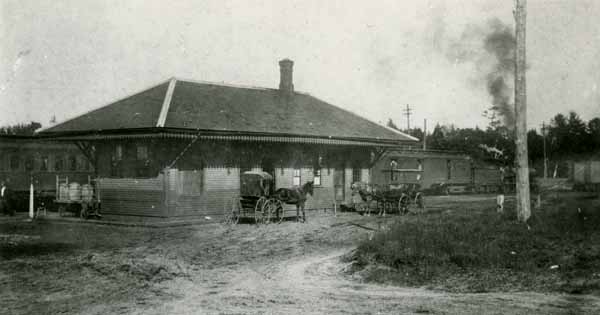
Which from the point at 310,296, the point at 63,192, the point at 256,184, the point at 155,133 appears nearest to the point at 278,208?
the point at 256,184

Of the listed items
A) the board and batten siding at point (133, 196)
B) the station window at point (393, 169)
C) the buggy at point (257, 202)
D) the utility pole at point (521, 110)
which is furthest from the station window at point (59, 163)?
the utility pole at point (521, 110)

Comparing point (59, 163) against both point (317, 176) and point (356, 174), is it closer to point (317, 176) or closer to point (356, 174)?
point (317, 176)

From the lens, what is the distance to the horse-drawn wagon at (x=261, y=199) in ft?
64.0

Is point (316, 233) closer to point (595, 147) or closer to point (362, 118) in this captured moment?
point (362, 118)

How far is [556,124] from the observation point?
6600 centimetres

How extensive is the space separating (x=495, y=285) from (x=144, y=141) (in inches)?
584

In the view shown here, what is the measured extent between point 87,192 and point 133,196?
8.42ft

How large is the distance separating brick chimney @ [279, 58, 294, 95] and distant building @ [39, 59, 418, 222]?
1.53 metres

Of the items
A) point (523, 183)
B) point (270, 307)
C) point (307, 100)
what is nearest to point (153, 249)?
point (270, 307)

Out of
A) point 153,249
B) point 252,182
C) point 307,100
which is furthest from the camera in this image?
point 307,100

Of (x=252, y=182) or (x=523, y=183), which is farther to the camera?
(x=252, y=182)

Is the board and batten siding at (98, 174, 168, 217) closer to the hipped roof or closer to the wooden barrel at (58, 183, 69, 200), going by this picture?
the wooden barrel at (58, 183, 69, 200)

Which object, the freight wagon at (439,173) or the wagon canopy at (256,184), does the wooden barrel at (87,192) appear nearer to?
the wagon canopy at (256,184)

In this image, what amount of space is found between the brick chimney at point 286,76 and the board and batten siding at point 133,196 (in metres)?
10.2
